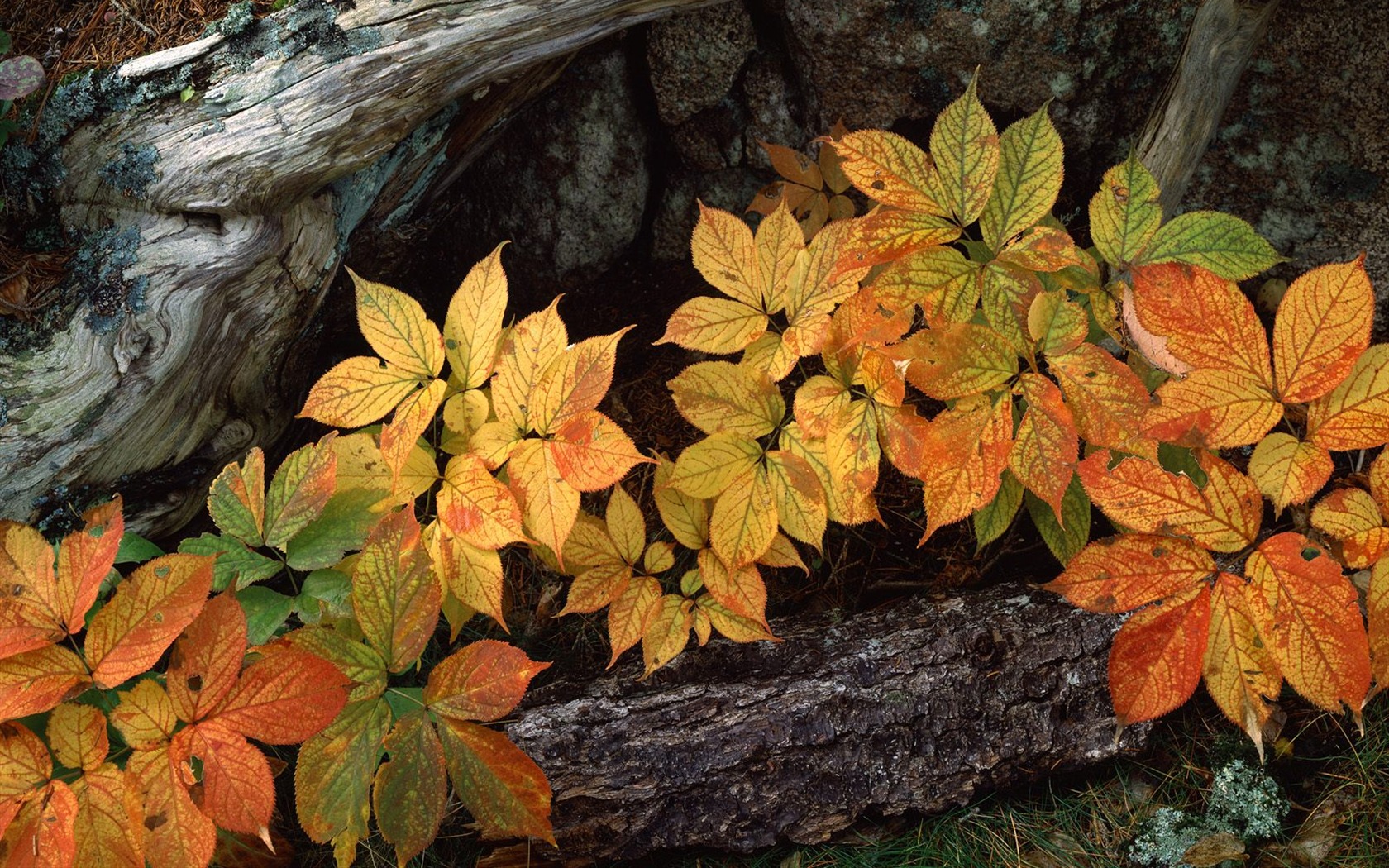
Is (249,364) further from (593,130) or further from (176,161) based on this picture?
(593,130)

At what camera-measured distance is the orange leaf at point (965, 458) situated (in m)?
1.78

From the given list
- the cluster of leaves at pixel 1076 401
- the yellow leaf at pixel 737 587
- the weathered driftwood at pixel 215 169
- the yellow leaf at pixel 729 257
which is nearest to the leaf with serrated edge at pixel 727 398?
the cluster of leaves at pixel 1076 401

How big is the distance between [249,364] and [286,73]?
0.79 m

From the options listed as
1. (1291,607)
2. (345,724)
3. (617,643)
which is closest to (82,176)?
(345,724)

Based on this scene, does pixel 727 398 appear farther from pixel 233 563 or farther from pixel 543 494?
pixel 233 563

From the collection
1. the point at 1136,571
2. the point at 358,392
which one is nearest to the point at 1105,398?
the point at 1136,571

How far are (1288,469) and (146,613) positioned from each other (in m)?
1.99

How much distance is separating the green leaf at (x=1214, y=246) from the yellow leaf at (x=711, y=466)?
924 millimetres

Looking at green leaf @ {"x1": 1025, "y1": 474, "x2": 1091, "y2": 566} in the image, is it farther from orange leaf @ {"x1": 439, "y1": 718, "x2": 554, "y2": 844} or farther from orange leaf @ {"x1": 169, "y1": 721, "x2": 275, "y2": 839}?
orange leaf @ {"x1": 169, "y1": 721, "x2": 275, "y2": 839}

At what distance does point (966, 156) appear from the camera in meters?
1.89

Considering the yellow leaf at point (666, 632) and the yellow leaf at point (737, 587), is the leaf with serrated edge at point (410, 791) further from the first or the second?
the yellow leaf at point (737, 587)

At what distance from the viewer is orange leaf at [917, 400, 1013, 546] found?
1.78 meters

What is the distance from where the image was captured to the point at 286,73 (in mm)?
2240

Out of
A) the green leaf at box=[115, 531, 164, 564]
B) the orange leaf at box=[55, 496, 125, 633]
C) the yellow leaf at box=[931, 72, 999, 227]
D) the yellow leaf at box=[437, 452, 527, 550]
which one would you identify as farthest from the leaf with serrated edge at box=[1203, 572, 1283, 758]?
the green leaf at box=[115, 531, 164, 564]
